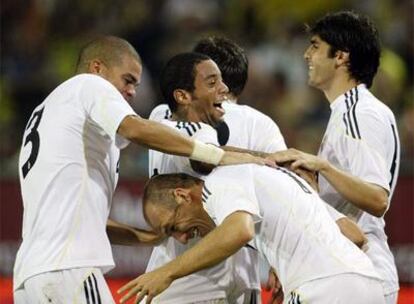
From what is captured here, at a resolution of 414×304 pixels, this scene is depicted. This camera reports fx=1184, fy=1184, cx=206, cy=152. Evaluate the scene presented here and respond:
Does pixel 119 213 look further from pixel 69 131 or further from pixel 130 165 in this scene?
pixel 69 131

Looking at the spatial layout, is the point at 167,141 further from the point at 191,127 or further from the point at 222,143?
the point at 222,143

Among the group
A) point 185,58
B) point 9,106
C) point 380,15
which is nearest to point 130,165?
point 9,106

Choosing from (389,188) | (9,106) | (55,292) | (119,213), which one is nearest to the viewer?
(55,292)

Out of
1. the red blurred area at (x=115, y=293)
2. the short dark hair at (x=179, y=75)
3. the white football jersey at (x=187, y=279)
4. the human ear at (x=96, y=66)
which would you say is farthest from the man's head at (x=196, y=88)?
the red blurred area at (x=115, y=293)

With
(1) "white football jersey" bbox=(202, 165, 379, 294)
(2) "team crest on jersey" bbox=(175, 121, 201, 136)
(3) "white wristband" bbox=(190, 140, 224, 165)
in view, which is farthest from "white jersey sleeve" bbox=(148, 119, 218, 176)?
(1) "white football jersey" bbox=(202, 165, 379, 294)

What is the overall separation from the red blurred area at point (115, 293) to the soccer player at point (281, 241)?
11.2 ft

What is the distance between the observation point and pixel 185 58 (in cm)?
575

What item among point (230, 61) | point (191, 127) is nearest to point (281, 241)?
point (191, 127)

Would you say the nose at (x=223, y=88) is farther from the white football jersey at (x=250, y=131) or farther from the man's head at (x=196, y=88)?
the white football jersey at (x=250, y=131)

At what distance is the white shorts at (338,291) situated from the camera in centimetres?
483

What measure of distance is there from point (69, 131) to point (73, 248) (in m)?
0.52

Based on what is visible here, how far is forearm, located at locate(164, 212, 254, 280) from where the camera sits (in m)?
4.73

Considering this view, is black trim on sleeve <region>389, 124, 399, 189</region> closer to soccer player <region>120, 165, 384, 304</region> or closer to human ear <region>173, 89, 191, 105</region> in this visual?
soccer player <region>120, 165, 384, 304</region>

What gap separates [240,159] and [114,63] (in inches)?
35.0
